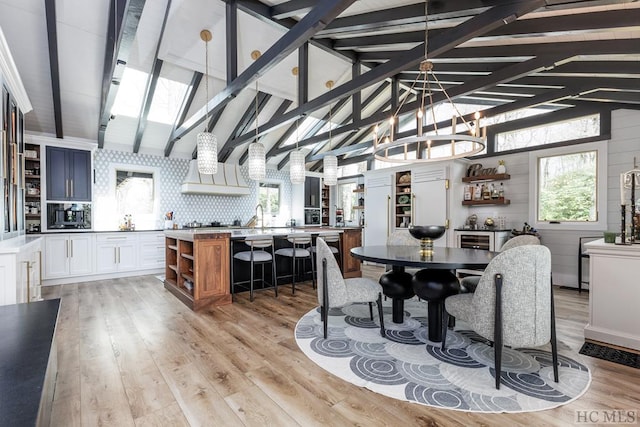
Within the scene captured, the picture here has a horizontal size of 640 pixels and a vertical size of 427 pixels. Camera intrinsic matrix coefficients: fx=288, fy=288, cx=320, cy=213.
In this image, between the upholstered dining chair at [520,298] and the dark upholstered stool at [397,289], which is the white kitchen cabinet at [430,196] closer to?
the dark upholstered stool at [397,289]

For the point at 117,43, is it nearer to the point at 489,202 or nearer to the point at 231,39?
the point at 231,39

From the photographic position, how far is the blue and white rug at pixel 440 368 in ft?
6.09

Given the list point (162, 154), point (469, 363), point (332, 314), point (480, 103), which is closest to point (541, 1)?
point (469, 363)

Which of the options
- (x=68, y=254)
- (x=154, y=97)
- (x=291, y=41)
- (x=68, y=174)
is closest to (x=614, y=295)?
(x=291, y=41)

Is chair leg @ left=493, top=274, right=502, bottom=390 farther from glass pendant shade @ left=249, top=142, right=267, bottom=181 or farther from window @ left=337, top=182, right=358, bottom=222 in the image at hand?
window @ left=337, top=182, right=358, bottom=222

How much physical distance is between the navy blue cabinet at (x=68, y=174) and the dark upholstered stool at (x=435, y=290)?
6053 mm

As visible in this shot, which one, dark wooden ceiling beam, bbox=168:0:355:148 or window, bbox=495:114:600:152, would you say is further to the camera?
window, bbox=495:114:600:152

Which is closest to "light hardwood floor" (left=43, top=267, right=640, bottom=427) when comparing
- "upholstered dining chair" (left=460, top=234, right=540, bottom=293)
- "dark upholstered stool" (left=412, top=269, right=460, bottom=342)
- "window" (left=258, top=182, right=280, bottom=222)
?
"upholstered dining chair" (left=460, top=234, right=540, bottom=293)

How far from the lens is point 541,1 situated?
2.04 metres

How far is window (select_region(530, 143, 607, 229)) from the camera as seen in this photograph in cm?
443

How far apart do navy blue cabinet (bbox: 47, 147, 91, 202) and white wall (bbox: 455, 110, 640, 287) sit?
7504mm

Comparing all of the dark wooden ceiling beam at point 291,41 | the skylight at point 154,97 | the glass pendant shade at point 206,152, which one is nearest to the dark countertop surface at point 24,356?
the glass pendant shade at point 206,152

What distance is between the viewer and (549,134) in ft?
16.4

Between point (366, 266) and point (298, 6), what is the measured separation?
17.2 feet
